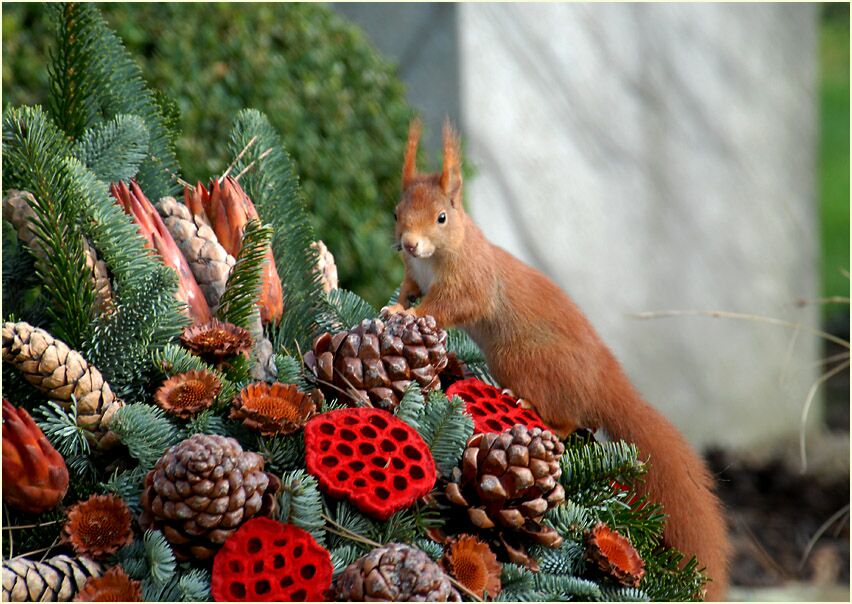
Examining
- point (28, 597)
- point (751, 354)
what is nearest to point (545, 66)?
point (751, 354)

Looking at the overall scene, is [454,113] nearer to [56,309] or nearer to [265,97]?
[265,97]

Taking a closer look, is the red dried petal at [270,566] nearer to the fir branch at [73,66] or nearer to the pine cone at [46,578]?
the pine cone at [46,578]

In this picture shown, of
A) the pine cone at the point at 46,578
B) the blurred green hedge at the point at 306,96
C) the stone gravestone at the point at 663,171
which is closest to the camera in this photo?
the pine cone at the point at 46,578

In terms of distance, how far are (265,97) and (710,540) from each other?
1.87 m

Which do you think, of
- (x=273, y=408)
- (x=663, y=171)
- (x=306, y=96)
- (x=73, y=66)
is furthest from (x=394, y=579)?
(x=663, y=171)

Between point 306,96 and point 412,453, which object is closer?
point 412,453

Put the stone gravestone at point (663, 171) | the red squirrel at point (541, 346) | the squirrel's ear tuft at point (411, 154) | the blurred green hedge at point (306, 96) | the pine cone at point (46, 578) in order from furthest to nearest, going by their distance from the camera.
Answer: the stone gravestone at point (663, 171) < the blurred green hedge at point (306, 96) < the squirrel's ear tuft at point (411, 154) < the red squirrel at point (541, 346) < the pine cone at point (46, 578)

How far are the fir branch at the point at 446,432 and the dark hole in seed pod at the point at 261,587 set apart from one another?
0.20 m

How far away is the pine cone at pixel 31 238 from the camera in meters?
1.03

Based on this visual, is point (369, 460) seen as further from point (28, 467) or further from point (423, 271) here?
point (423, 271)

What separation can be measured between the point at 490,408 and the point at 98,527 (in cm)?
42

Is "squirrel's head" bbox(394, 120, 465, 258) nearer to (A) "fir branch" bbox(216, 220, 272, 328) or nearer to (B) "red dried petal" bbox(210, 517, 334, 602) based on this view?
(A) "fir branch" bbox(216, 220, 272, 328)

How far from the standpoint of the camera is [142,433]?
2.99 feet

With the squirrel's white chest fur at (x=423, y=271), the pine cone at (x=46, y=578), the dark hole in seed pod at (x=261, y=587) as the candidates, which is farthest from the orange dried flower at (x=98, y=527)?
the squirrel's white chest fur at (x=423, y=271)
